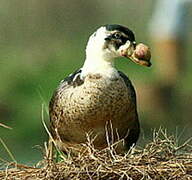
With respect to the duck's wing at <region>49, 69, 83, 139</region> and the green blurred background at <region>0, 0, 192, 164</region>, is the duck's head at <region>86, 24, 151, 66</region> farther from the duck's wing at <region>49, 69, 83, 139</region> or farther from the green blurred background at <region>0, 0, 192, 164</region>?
the green blurred background at <region>0, 0, 192, 164</region>

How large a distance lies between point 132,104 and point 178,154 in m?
1.20

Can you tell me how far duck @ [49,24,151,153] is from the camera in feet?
27.7

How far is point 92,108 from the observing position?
8430 mm

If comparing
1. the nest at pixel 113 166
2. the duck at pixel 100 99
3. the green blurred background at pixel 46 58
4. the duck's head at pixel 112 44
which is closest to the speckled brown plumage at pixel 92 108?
the duck at pixel 100 99

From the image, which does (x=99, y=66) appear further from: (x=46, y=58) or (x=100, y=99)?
(x=46, y=58)

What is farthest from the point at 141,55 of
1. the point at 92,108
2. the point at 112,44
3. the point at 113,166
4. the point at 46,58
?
the point at 46,58

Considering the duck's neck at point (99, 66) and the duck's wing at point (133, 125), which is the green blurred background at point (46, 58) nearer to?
the duck's wing at point (133, 125)

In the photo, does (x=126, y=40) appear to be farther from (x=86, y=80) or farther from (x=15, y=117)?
(x=15, y=117)

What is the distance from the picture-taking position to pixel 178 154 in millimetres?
7488

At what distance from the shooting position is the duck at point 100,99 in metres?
8.44

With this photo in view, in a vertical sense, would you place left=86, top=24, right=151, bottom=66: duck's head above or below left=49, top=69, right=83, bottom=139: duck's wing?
above

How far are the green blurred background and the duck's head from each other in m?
2.45

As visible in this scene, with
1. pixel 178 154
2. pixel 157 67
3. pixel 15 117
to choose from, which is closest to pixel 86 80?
pixel 178 154

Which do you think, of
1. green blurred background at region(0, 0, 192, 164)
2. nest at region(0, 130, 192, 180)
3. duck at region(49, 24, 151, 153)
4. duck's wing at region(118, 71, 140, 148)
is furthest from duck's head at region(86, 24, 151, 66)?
green blurred background at region(0, 0, 192, 164)
